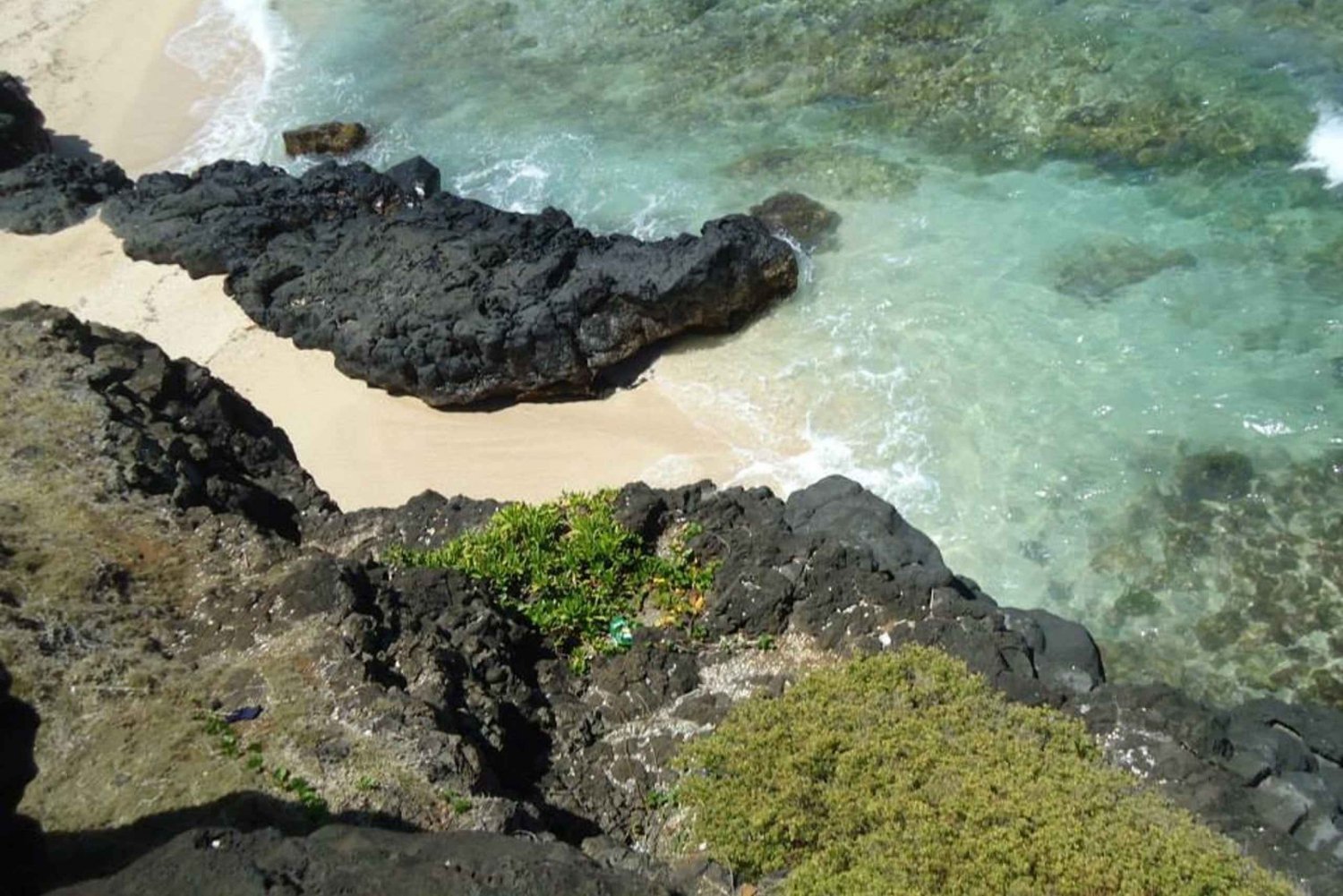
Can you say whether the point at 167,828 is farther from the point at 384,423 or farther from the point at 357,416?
the point at 357,416

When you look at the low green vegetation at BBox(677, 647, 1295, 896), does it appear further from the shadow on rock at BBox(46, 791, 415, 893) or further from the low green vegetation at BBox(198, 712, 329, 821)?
the low green vegetation at BBox(198, 712, 329, 821)

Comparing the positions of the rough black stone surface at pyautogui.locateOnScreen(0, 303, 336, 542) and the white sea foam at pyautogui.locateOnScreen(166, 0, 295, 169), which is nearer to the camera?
the rough black stone surface at pyautogui.locateOnScreen(0, 303, 336, 542)

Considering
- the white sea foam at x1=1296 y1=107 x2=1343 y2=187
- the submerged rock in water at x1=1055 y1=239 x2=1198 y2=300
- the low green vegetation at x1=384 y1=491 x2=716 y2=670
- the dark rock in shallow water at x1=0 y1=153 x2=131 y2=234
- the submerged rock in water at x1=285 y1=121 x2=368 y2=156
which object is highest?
the dark rock in shallow water at x1=0 y1=153 x2=131 y2=234

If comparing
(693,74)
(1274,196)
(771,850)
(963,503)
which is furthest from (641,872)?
(693,74)

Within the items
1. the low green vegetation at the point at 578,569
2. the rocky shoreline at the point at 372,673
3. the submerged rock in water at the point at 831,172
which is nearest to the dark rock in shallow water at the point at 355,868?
the rocky shoreline at the point at 372,673

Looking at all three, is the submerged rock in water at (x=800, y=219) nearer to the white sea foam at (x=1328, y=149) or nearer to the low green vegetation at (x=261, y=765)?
the white sea foam at (x=1328, y=149)

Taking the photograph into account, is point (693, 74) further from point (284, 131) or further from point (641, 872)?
point (641, 872)

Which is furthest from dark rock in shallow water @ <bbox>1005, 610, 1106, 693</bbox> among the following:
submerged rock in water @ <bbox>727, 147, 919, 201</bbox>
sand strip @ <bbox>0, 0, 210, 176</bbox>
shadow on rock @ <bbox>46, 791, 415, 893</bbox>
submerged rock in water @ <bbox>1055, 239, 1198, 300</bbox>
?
sand strip @ <bbox>0, 0, 210, 176</bbox>
